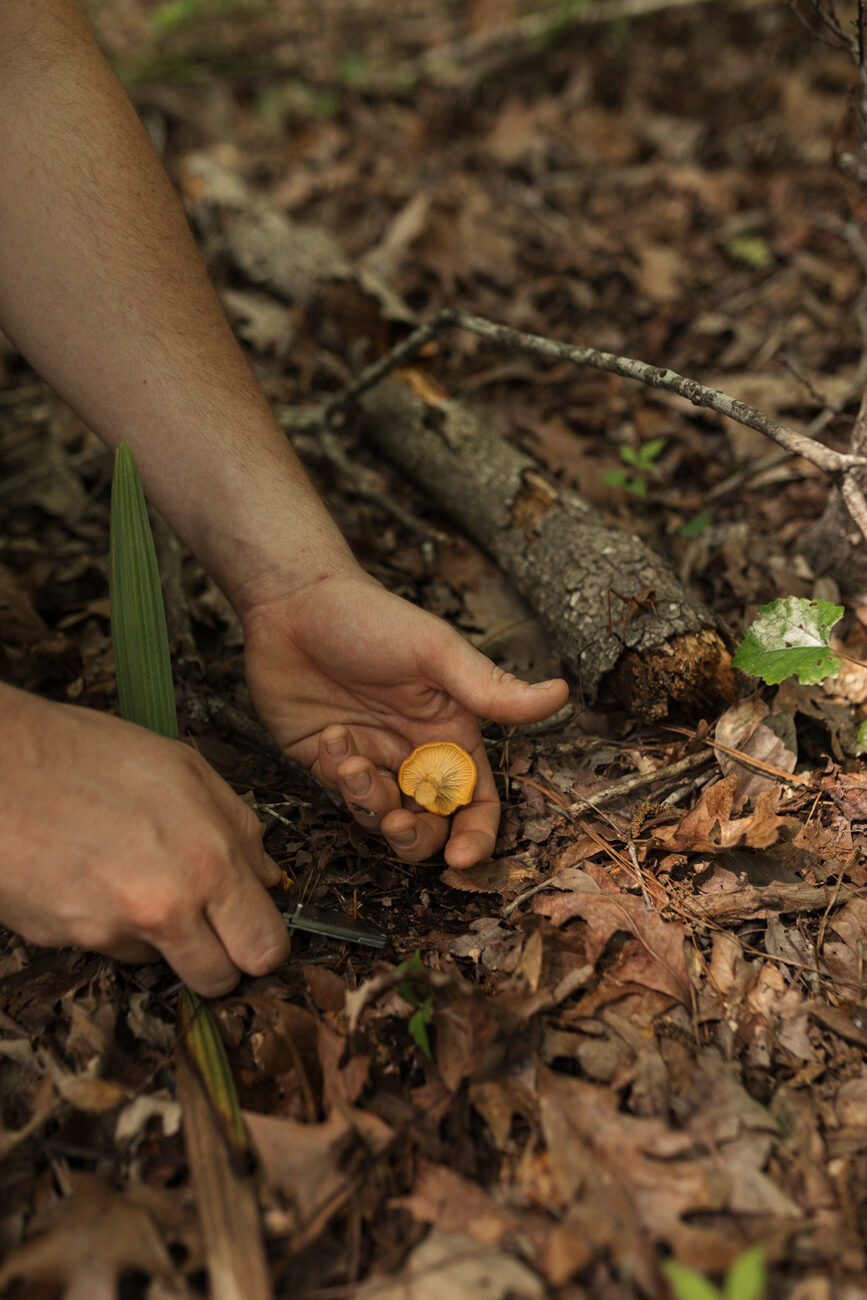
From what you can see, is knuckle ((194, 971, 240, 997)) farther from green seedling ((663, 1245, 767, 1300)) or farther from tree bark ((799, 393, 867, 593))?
tree bark ((799, 393, 867, 593))

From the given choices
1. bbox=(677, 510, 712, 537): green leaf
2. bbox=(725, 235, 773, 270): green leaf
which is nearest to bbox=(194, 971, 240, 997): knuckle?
bbox=(677, 510, 712, 537): green leaf

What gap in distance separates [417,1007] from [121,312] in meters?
2.11

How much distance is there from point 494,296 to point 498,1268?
464 cm

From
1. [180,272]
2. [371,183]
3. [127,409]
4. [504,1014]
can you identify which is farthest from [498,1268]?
[371,183]

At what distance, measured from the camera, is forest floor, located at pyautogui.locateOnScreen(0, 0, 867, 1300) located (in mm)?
1485

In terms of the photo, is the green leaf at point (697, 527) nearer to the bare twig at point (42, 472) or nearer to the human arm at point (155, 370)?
the human arm at point (155, 370)

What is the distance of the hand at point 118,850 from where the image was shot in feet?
5.43

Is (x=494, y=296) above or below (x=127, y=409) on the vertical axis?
below

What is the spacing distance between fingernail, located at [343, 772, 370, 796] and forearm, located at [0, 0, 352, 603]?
2.10 ft

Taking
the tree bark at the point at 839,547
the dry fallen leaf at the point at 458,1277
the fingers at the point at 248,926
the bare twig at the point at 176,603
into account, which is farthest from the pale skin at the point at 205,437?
the tree bark at the point at 839,547

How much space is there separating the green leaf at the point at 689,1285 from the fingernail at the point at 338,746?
126 centimetres

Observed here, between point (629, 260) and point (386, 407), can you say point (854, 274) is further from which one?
point (386, 407)

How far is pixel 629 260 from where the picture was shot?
501 centimetres

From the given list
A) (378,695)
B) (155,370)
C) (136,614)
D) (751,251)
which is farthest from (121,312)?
(751,251)
